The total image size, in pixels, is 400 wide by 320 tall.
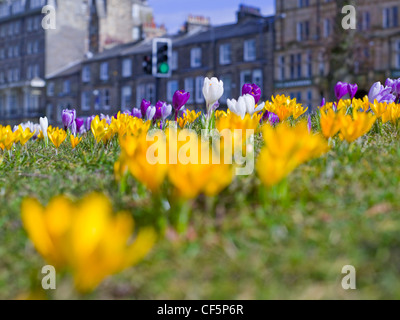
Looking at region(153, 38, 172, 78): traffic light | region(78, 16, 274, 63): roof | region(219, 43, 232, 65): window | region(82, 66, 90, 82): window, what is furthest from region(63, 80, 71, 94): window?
region(153, 38, 172, 78): traffic light

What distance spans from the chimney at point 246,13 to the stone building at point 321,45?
2575 millimetres

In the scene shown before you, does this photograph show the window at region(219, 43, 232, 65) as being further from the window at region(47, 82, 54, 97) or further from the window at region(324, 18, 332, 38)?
the window at region(47, 82, 54, 97)

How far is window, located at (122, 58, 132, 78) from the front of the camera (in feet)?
152

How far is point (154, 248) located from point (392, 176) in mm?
1059

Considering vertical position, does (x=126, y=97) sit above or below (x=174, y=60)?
below

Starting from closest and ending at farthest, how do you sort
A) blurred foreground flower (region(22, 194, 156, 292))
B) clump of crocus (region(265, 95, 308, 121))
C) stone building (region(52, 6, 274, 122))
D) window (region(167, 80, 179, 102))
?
blurred foreground flower (region(22, 194, 156, 292)), clump of crocus (region(265, 95, 308, 121)), stone building (region(52, 6, 274, 122)), window (region(167, 80, 179, 102))

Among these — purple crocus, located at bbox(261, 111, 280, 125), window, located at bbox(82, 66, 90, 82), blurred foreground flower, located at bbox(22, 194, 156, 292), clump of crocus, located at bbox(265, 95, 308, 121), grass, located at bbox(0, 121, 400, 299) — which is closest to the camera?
blurred foreground flower, located at bbox(22, 194, 156, 292)

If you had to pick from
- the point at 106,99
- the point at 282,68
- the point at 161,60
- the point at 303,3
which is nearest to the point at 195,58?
the point at 282,68

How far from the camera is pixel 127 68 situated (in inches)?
1837

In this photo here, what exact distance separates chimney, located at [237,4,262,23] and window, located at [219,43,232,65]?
2599 mm

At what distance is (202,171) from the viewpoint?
140 cm

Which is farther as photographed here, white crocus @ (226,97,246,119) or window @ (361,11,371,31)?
window @ (361,11,371,31)

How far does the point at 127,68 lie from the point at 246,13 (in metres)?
12.1

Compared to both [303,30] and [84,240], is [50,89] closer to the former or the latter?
[303,30]
